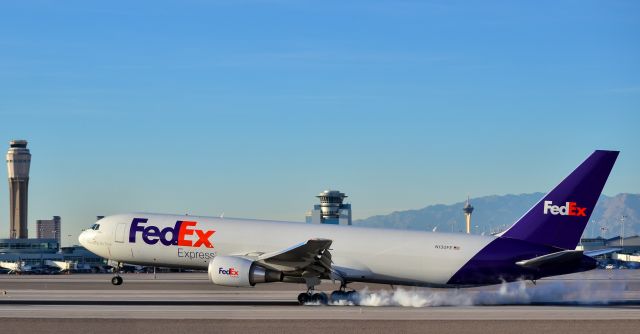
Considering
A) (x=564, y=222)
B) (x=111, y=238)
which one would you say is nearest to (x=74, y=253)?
(x=111, y=238)

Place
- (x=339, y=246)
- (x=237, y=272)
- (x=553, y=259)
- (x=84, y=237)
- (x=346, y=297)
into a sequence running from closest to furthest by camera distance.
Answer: (x=553, y=259)
(x=237, y=272)
(x=346, y=297)
(x=339, y=246)
(x=84, y=237)

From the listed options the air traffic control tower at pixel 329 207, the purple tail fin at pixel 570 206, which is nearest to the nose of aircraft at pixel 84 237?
the purple tail fin at pixel 570 206

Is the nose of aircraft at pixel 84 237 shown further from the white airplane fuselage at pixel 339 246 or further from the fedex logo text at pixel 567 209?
the fedex logo text at pixel 567 209

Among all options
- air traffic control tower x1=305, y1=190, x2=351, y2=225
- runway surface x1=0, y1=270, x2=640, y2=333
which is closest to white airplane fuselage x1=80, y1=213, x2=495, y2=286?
runway surface x1=0, y1=270, x2=640, y2=333

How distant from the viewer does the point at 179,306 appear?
4153 centimetres

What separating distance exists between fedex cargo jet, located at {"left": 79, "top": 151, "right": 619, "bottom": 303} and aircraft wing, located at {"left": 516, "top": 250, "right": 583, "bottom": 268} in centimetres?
5

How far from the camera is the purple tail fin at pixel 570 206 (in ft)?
140

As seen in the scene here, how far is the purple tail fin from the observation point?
42781 mm

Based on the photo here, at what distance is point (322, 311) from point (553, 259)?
10.9m

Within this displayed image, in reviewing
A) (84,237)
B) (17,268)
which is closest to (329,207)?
(17,268)

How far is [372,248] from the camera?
44812mm

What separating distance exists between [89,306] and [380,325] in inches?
580

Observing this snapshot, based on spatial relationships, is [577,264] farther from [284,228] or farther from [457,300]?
[284,228]

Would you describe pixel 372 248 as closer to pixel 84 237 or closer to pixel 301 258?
pixel 301 258
